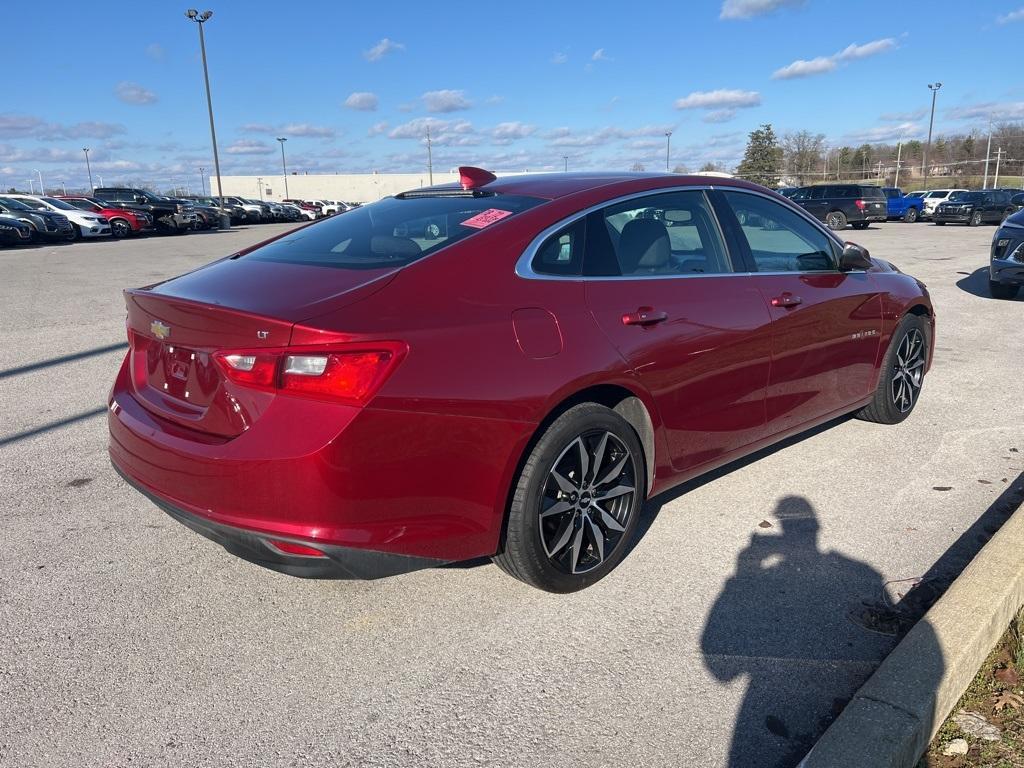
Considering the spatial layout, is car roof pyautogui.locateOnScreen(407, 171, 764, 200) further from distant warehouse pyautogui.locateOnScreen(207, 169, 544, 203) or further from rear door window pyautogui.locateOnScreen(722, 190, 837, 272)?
distant warehouse pyautogui.locateOnScreen(207, 169, 544, 203)

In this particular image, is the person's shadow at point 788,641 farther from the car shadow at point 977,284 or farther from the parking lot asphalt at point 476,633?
the car shadow at point 977,284

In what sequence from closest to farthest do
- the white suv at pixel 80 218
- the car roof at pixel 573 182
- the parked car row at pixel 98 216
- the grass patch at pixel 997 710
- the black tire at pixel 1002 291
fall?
the grass patch at pixel 997 710, the car roof at pixel 573 182, the black tire at pixel 1002 291, the parked car row at pixel 98 216, the white suv at pixel 80 218

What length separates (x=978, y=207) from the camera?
2952 centimetres

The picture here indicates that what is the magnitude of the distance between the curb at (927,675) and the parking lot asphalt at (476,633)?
0.20 m

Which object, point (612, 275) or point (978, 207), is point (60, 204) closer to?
point (612, 275)

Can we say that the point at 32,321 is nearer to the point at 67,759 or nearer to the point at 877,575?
the point at 67,759

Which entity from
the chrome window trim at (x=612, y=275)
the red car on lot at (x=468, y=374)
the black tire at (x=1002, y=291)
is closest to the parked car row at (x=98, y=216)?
the black tire at (x=1002, y=291)

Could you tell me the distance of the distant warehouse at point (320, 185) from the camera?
314 feet

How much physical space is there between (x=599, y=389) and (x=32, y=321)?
333 inches

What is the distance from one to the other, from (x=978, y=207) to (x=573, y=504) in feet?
106

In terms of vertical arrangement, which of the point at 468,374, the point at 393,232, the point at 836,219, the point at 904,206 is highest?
the point at 393,232

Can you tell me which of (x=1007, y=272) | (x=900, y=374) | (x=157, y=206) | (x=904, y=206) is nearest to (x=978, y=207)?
(x=904, y=206)

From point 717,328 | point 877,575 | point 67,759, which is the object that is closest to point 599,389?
point 717,328

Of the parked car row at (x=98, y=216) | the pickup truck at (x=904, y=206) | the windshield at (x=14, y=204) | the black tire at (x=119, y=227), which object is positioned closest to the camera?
the parked car row at (x=98, y=216)
